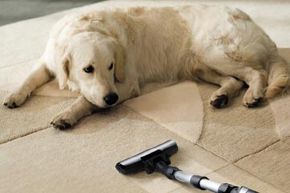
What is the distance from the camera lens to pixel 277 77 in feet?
8.81

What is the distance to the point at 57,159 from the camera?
7.25 feet

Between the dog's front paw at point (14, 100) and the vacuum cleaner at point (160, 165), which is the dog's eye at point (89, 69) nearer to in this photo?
the dog's front paw at point (14, 100)

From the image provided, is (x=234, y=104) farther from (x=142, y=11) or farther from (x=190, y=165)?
(x=142, y=11)

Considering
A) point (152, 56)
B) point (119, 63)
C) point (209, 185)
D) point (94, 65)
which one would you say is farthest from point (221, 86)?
point (209, 185)

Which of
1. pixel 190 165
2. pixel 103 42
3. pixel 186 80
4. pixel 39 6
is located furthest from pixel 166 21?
pixel 39 6

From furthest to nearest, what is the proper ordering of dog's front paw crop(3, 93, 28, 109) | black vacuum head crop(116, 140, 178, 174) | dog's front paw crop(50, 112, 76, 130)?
dog's front paw crop(3, 93, 28, 109), dog's front paw crop(50, 112, 76, 130), black vacuum head crop(116, 140, 178, 174)

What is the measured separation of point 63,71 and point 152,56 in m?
0.57

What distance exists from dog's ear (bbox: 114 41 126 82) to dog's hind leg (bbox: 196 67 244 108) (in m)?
0.48

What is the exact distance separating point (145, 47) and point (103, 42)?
0.42 metres

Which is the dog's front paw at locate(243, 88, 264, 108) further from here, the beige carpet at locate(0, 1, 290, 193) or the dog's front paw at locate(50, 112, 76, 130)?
the dog's front paw at locate(50, 112, 76, 130)

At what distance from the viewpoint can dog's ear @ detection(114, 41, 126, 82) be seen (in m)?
2.62

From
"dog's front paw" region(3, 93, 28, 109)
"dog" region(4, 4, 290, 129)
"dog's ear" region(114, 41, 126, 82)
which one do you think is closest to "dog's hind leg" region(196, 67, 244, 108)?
"dog" region(4, 4, 290, 129)

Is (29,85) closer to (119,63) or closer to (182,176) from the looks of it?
(119,63)

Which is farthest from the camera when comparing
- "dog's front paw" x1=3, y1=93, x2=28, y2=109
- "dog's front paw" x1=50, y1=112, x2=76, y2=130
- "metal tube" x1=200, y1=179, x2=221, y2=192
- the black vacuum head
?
"dog's front paw" x1=3, y1=93, x2=28, y2=109
